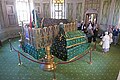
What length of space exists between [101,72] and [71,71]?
1.36m

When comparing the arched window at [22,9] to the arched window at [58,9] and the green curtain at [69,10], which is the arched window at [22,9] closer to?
the arched window at [58,9]

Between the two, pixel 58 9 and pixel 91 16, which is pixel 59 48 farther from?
pixel 58 9

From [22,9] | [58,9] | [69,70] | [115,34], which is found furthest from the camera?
[58,9]

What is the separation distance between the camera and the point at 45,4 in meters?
11.9

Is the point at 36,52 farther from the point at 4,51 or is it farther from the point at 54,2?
the point at 54,2

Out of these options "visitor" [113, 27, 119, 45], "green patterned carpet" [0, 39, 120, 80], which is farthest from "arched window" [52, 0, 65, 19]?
"green patterned carpet" [0, 39, 120, 80]

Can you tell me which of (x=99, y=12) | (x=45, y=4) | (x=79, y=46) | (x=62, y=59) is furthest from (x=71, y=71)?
(x=45, y=4)

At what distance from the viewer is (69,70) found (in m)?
5.26

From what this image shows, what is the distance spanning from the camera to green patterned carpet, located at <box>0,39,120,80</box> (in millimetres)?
4762

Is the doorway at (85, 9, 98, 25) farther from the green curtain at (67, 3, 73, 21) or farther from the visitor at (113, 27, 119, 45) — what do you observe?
the visitor at (113, 27, 119, 45)

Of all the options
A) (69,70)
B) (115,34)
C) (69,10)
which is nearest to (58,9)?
(69,10)

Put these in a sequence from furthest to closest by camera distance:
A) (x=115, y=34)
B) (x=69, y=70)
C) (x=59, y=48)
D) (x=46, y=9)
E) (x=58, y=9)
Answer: (x=58, y=9) → (x=46, y=9) → (x=115, y=34) → (x=59, y=48) → (x=69, y=70)

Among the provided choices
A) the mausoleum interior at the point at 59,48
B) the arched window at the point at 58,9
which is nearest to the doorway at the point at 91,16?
the mausoleum interior at the point at 59,48

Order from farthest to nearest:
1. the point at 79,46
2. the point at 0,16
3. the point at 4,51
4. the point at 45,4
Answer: the point at 45,4 < the point at 0,16 < the point at 4,51 < the point at 79,46
